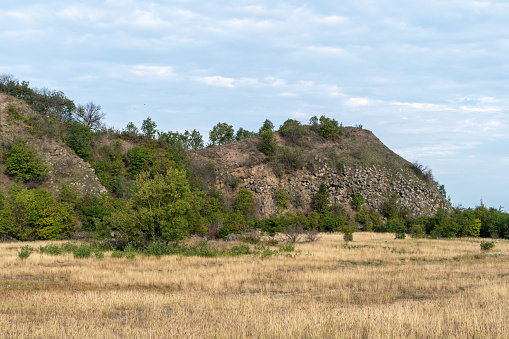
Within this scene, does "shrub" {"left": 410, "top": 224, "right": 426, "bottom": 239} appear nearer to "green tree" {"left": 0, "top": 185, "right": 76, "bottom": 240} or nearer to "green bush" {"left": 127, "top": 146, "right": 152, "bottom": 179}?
"green tree" {"left": 0, "top": 185, "right": 76, "bottom": 240}

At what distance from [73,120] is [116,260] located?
6370 cm

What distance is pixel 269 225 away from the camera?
59.4m

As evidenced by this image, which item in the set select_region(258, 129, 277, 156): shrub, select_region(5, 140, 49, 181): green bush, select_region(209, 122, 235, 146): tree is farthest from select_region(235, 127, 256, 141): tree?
select_region(5, 140, 49, 181): green bush

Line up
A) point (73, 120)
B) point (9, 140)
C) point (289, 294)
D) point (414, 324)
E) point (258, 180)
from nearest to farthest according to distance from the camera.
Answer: point (414, 324) < point (289, 294) < point (9, 140) < point (73, 120) < point (258, 180)

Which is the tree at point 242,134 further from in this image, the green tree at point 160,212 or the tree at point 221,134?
the green tree at point 160,212

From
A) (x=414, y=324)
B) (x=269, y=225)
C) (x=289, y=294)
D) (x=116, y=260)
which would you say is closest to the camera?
(x=414, y=324)

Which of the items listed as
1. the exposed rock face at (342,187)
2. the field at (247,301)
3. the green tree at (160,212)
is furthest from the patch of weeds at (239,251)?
the exposed rock face at (342,187)

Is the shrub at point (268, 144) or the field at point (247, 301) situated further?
the shrub at point (268, 144)

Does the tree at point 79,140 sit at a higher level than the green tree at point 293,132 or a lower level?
lower

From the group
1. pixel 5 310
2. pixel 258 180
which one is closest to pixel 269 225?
pixel 258 180

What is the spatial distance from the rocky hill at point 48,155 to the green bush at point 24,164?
116cm

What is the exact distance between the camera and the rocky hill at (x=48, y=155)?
63.0 m

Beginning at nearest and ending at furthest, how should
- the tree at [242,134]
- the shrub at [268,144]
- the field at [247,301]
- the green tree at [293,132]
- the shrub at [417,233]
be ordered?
the field at [247,301] → the shrub at [417,233] → the shrub at [268,144] → the green tree at [293,132] → the tree at [242,134]

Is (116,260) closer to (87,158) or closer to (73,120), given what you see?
(87,158)
